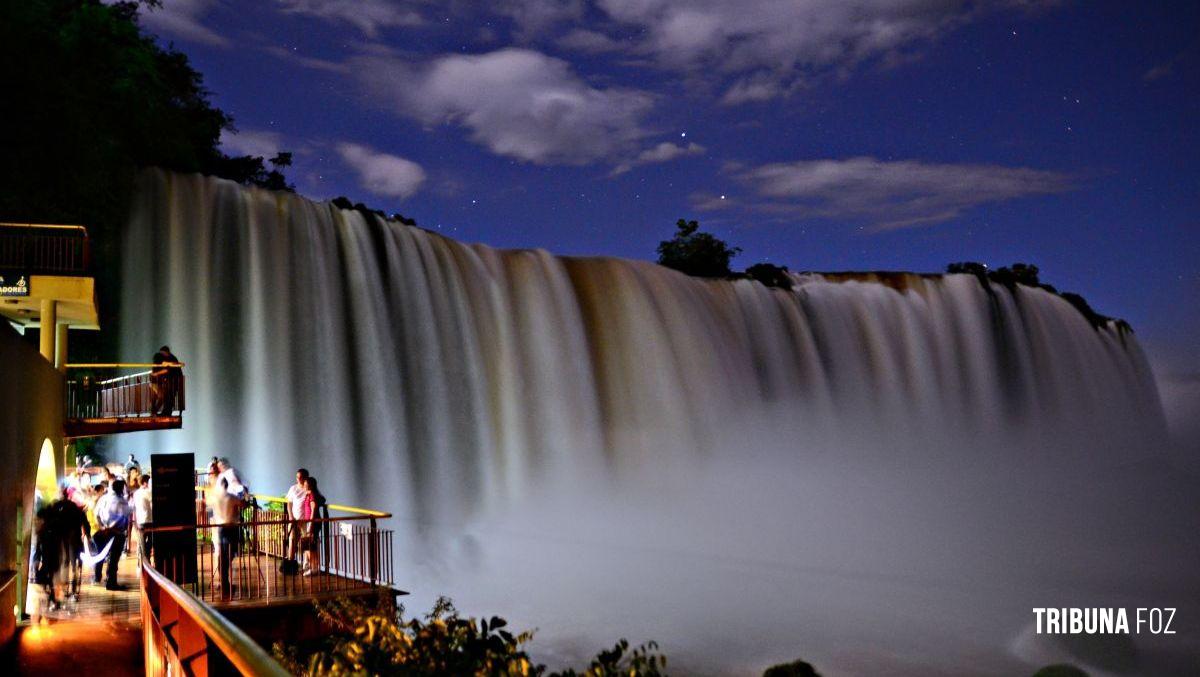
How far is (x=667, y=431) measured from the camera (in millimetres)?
31547

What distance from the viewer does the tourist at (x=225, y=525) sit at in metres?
12.7

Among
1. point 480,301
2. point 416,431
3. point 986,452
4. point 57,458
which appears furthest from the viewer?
point 986,452

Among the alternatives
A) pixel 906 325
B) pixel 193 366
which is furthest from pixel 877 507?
pixel 193 366

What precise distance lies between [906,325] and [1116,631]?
16.6 m

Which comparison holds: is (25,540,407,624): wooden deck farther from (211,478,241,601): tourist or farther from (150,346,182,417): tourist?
(150,346,182,417): tourist

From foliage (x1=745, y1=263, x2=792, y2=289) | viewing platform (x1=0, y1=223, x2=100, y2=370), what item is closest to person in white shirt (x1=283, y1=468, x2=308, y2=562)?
viewing platform (x1=0, y1=223, x2=100, y2=370)

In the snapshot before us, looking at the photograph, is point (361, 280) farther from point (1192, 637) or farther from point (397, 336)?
point (1192, 637)

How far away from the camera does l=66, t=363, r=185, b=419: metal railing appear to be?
19.1 meters

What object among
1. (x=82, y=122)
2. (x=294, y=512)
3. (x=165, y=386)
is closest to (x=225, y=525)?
(x=294, y=512)

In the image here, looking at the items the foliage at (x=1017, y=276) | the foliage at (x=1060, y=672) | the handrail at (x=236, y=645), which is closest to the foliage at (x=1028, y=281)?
the foliage at (x=1017, y=276)

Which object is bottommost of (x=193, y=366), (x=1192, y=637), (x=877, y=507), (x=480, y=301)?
(x=1192, y=637)

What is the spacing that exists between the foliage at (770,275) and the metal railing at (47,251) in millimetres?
22787

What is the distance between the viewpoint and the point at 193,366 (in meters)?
22.7

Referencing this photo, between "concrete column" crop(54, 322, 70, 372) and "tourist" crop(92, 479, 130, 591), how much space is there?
6.67 meters
